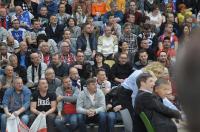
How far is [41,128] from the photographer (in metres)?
9.91

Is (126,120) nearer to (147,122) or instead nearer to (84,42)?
(147,122)

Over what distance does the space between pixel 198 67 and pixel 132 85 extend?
6.94 m

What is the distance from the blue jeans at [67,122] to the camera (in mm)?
10164

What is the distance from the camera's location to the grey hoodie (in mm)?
10180

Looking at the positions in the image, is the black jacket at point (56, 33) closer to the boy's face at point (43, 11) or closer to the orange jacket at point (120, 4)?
the boy's face at point (43, 11)

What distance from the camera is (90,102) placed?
33.6 feet

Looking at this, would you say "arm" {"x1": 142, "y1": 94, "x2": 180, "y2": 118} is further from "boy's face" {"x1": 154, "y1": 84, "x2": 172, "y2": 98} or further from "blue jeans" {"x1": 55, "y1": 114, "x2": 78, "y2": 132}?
"blue jeans" {"x1": 55, "y1": 114, "x2": 78, "y2": 132}

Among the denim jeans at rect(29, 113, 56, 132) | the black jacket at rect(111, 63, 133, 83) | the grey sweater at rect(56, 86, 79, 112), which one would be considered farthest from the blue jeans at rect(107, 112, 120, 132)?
the black jacket at rect(111, 63, 133, 83)

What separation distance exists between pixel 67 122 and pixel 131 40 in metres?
4.42

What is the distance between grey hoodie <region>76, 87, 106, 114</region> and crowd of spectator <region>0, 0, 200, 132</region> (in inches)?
0.7

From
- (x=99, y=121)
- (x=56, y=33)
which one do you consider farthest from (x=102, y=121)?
(x=56, y=33)

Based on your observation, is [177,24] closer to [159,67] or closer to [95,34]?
[95,34]

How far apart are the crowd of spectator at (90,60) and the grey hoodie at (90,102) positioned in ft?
0.05

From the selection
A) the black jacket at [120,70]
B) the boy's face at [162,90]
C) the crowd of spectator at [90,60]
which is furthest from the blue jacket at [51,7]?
the boy's face at [162,90]
